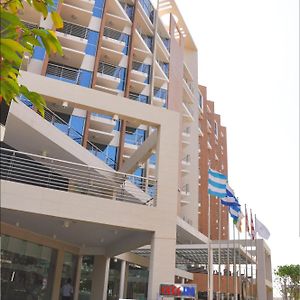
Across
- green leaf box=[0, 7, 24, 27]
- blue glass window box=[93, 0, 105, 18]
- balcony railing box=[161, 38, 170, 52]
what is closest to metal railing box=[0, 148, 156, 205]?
green leaf box=[0, 7, 24, 27]

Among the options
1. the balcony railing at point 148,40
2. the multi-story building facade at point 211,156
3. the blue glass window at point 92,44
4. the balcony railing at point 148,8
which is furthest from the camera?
the multi-story building facade at point 211,156

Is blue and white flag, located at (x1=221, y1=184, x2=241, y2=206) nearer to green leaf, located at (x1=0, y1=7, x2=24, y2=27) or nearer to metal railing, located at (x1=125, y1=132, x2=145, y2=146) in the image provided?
metal railing, located at (x1=125, y1=132, x2=145, y2=146)

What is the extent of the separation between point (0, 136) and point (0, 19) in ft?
5.10

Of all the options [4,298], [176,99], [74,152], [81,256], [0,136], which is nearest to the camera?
[0,136]

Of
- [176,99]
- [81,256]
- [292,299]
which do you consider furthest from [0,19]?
[292,299]

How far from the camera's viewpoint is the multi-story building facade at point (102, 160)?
1198 centimetres

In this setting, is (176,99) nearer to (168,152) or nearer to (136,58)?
(136,58)

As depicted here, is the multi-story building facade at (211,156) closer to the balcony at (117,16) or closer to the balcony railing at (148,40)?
the balcony railing at (148,40)

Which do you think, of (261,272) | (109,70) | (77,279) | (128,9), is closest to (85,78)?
(109,70)

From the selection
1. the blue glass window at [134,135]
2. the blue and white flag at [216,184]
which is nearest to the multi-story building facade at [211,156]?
the blue glass window at [134,135]

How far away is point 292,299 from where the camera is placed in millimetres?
51094

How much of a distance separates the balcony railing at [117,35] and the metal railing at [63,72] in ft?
24.0

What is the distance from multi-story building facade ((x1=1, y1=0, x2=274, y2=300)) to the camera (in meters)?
12.0

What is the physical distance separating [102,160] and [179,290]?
19.7m
